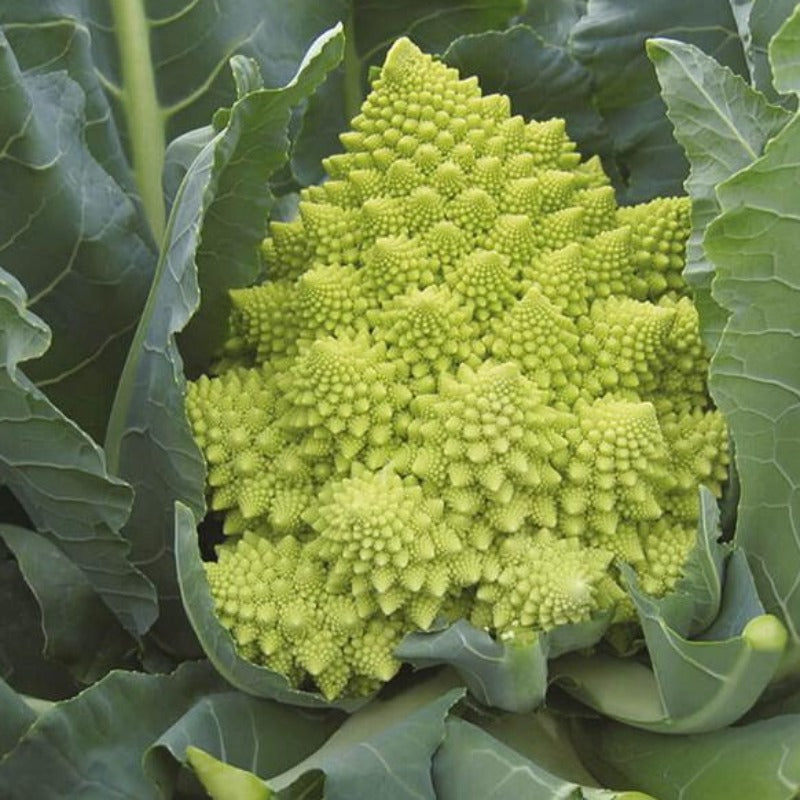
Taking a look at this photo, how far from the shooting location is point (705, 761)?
1004 millimetres

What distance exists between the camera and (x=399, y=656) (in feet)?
3.48

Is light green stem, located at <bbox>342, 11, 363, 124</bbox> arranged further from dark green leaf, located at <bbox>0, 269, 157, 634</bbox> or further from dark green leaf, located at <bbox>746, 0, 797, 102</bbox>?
dark green leaf, located at <bbox>0, 269, 157, 634</bbox>

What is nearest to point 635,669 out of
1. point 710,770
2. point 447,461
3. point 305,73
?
point 710,770

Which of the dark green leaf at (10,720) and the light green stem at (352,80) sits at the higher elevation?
the light green stem at (352,80)

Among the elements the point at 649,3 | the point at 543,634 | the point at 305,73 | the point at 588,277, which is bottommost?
the point at 543,634

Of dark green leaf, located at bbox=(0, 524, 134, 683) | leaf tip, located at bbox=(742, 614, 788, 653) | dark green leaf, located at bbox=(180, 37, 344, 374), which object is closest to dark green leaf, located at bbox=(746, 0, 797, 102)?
dark green leaf, located at bbox=(180, 37, 344, 374)

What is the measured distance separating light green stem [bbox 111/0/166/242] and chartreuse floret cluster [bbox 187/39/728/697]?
236 millimetres

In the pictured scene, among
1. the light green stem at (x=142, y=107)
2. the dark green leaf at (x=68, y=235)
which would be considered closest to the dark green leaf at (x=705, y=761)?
the dark green leaf at (x=68, y=235)

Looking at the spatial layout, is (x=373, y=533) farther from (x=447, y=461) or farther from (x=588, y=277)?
(x=588, y=277)

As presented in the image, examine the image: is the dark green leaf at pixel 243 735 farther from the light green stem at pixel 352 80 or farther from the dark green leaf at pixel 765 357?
the light green stem at pixel 352 80

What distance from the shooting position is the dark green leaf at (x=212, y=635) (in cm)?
99

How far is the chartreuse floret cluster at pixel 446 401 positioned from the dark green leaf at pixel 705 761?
0.37 feet

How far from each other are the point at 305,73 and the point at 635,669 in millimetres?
582

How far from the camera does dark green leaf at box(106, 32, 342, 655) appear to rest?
1062 millimetres
